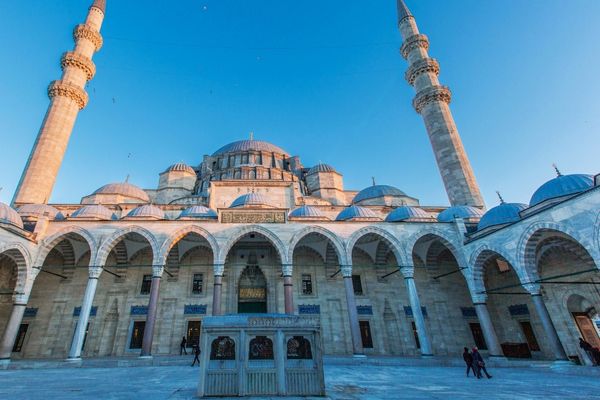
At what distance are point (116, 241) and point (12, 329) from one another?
4.59 m

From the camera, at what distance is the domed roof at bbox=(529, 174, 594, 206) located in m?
11.3

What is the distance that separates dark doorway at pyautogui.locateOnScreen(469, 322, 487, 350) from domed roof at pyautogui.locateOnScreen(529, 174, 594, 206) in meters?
7.24

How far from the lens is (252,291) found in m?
15.5

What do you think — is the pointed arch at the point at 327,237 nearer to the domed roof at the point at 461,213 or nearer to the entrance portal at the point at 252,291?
the entrance portal at the point at 252,291

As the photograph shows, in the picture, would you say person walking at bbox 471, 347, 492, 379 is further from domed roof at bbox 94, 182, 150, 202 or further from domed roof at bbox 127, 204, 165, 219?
domed roof at bbox 94, 182, 150, 202

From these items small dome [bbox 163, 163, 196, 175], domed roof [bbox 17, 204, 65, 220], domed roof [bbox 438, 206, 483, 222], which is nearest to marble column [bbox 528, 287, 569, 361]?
domed roof [bbox 438, 206, 483, 222]

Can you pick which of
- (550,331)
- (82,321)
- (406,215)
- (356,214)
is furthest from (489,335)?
(82,321)

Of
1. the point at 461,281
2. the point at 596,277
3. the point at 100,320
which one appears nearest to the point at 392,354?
the point at 461,281

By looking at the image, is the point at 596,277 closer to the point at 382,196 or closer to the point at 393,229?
the point at 393,229

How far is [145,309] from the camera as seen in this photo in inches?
581

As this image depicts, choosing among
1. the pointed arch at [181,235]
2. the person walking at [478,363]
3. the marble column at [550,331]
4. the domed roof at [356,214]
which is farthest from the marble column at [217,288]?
the marble column at [550,331]

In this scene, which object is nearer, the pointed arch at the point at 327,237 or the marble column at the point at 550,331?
the marble column at the point at 550,331

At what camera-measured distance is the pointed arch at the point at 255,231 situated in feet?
42.7

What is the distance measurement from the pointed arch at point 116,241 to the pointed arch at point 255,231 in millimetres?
2818
